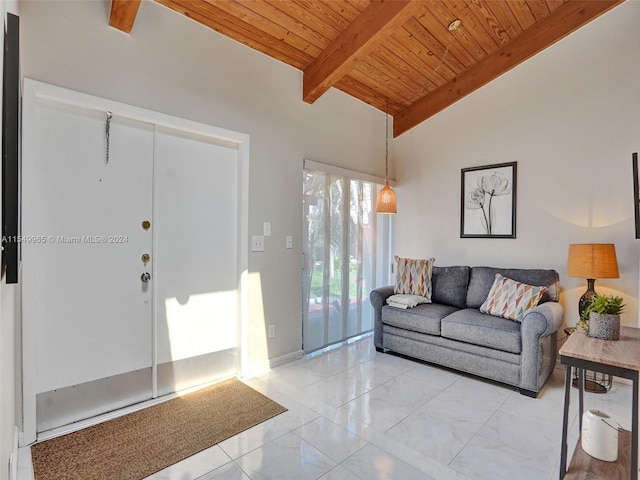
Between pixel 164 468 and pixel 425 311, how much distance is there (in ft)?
7.93

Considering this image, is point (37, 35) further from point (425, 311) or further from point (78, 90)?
point (425, 311)

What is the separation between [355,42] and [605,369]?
8.81 feet

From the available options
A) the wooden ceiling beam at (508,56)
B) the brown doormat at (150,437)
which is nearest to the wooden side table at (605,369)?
the brown doormat at (150,437)

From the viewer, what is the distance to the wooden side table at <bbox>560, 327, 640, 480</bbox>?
4.35ft

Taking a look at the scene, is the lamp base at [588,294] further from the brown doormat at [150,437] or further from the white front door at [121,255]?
the white front door at [121,255]

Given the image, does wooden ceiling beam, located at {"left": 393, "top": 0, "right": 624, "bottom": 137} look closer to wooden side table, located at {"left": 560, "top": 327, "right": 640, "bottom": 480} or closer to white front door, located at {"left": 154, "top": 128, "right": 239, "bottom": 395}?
white front door, located at {"left": 154, "top": 128, "right": 239, "bottom": 395}

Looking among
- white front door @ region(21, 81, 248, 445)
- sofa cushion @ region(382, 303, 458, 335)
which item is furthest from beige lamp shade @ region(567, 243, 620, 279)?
white front door @ region(21, 81, 248, 445)

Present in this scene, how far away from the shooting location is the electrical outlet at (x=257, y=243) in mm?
2914

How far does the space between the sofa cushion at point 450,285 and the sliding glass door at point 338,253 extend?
0.81 m

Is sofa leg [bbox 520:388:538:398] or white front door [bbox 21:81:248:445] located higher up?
white front door [bbox 21:81:248:445]

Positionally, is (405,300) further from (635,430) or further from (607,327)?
(635,430)

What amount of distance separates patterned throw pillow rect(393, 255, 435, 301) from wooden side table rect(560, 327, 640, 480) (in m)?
1.91

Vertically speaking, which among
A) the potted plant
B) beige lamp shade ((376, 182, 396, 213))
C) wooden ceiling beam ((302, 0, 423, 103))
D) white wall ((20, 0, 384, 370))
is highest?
wooden ceiling beam ((302, 0, 423, 103))

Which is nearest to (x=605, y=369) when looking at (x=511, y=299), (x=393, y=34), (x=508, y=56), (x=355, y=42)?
(x=511, y=299)
